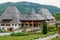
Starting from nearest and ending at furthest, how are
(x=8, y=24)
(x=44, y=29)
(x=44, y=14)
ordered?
(x=44, y=29) → (x=8, y=24) → (x=44, y=14)

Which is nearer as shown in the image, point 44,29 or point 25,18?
point 44,29

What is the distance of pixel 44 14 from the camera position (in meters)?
55.2

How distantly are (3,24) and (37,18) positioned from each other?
21.0 ft

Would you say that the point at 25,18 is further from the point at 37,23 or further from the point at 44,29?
the point at 44,29

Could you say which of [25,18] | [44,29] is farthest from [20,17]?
[44,29]

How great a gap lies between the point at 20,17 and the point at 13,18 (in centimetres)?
182

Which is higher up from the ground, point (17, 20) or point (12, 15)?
point (12, 15)

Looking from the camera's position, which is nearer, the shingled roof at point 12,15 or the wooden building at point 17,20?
the wooden building at point 17,20

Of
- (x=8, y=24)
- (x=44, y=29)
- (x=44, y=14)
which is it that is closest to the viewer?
(x=44, y=29)

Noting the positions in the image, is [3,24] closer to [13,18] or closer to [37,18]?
[13,18]

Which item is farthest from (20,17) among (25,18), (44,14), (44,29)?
(44,29)

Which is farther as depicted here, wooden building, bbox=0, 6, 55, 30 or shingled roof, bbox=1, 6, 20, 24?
shingled roof, bbox=1, 6, 20, 24

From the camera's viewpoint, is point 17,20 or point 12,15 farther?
point 12,15

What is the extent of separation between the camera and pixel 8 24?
160ft
